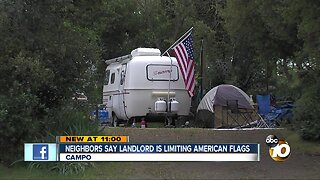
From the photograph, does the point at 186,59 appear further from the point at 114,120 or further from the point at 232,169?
the point at 232,169

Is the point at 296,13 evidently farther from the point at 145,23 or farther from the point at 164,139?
the point at 145,23

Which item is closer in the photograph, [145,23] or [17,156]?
[17,156]

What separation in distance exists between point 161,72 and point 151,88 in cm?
73

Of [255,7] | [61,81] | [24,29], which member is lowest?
[61,81]

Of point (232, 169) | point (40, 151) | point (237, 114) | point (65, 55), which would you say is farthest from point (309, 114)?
point (40, 151)

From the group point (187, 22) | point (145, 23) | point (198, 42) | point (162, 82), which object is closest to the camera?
point (162, 82)

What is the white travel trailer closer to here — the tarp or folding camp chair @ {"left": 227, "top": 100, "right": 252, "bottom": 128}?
the tarp

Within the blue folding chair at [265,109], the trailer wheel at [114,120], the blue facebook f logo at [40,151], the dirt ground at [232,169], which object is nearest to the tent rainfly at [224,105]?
the blue folding chair at [265,109]

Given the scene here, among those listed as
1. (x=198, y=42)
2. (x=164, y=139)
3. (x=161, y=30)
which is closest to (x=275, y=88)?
(x=198, y=42)

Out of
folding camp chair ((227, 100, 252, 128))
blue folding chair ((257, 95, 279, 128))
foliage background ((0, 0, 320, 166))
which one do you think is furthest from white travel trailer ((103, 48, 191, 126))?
foliage background ((0, 0, 320, 166))

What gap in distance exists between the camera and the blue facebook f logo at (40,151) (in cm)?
978

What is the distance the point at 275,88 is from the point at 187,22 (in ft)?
19.2

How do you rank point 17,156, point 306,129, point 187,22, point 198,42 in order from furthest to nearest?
1. point 187,22
2. point 198,42
3. point 306,129
4. point 17,156

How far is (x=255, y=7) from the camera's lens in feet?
45.9
